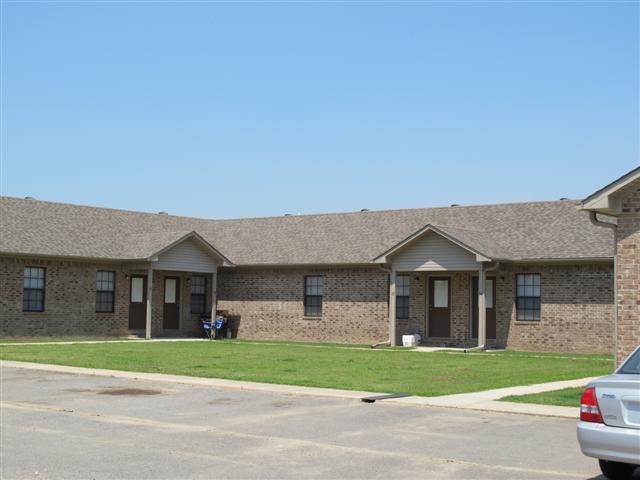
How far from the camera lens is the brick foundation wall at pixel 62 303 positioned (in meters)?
32.2

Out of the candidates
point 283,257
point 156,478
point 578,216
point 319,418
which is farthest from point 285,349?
point 156,478

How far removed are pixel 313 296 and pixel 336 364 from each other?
12682 millimetres

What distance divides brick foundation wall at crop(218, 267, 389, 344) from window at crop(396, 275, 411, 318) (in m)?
0.51

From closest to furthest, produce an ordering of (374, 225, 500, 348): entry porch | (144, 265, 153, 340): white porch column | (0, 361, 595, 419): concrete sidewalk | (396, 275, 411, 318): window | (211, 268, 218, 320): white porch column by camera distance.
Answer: (0, 361, 595, 419): concrete sidewalk, (374, 225, 500, 348): entry porch, (396, 275, 411, 318): window, (144, 265, 153, 340): white porch column, (211, 268, 218, 320): white porch column

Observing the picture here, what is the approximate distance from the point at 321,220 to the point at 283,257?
12.7 feet

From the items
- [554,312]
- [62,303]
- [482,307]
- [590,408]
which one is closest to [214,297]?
[62,303]

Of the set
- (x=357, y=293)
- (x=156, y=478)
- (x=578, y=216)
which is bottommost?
(x=156, y=478)

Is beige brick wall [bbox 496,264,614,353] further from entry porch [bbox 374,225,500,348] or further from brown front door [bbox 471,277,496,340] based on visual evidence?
entry porch [bbox 374,225,500,348]

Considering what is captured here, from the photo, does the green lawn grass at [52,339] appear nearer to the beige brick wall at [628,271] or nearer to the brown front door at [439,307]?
the brown front door at [439,307]

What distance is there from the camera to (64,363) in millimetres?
22219

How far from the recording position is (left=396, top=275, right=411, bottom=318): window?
33.6m

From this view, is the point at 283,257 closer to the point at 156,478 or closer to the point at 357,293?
the point at 357,293

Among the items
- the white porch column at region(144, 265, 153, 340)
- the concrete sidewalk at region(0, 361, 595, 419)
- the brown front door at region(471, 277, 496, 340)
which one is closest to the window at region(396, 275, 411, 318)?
the brown front door at region(471, 277, 496, 340)

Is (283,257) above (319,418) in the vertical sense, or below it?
above
